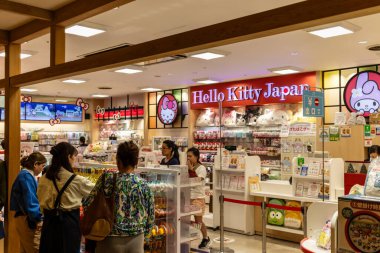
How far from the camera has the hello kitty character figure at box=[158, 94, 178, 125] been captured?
14.0m

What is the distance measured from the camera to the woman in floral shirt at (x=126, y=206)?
307cm

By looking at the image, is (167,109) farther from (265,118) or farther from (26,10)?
(26,10)

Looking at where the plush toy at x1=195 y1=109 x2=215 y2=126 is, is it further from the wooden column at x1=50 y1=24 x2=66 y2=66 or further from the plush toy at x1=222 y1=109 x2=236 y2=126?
the wooden column at x1=50 y1=24 x2=66 y2=66

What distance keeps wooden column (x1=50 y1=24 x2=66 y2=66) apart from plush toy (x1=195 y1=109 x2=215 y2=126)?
8.52 metres

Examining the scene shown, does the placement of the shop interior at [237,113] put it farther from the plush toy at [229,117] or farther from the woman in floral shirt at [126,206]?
the woman in floral shirt at [126,206]

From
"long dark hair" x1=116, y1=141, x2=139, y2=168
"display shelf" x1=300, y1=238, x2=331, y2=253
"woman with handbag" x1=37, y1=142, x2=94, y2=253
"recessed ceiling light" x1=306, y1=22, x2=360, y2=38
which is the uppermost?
"recessed ceiling light" x1=306, y1=22, x2=360, y2=38

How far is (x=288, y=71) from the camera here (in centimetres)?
1014

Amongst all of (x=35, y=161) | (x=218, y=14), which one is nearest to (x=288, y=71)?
(x=218, y=14)

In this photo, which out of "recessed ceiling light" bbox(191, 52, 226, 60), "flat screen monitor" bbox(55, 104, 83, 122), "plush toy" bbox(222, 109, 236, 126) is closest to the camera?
"recessed ceiling light" bbox(191, 52, 226, 60)

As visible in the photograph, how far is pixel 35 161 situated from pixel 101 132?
43.8 ft

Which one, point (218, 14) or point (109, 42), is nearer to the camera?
point (218, 14)

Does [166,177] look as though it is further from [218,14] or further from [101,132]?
[101,132]

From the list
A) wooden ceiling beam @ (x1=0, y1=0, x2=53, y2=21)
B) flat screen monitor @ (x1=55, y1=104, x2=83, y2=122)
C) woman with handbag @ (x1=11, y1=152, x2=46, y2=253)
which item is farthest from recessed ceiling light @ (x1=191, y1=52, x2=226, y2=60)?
flat screen monitor @ (x1=55, y1=104, x2=83, y2=122)

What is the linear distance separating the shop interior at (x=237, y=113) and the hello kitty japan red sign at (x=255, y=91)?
31 millimetres
